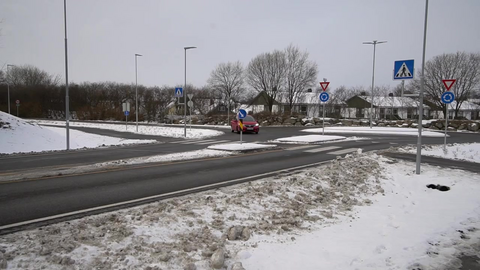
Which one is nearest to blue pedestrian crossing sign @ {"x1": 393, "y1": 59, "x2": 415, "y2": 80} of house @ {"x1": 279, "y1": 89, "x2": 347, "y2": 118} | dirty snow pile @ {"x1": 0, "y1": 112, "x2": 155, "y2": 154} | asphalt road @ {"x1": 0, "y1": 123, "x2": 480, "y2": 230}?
asphalt road @ {"x1": 0, "y1": 123, "x2": 480, "y2": 230}

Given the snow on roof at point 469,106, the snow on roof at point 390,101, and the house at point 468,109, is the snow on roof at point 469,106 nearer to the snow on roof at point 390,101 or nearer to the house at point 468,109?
the house at point 468,109

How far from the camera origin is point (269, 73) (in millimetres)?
57094

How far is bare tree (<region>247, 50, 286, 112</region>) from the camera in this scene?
185 ft

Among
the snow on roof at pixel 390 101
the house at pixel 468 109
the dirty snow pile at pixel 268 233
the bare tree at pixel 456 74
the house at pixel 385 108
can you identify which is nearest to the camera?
the dirty snow pile at pixel 268 233

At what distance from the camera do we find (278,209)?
6312 millimetres

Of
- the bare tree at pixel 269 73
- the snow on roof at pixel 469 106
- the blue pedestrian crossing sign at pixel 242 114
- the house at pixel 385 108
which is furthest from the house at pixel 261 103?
the blue pedestrian crossing sign at pixel 242 114

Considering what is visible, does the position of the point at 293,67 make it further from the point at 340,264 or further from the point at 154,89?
the point at 340,264

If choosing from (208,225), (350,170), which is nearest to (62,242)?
(208,225)

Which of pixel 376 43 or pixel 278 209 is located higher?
pixel 376 43

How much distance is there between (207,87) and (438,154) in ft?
204

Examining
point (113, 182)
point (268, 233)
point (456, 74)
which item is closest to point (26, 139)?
point (113, 182)

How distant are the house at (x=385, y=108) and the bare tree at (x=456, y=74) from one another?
781cm

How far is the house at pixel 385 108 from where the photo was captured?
2484 inches

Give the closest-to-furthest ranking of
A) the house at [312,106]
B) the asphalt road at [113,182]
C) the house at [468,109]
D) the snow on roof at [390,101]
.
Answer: the asphalt road at [113,182], the house at [312,106], the house at [468,109], the snow on roof at [390,101]
